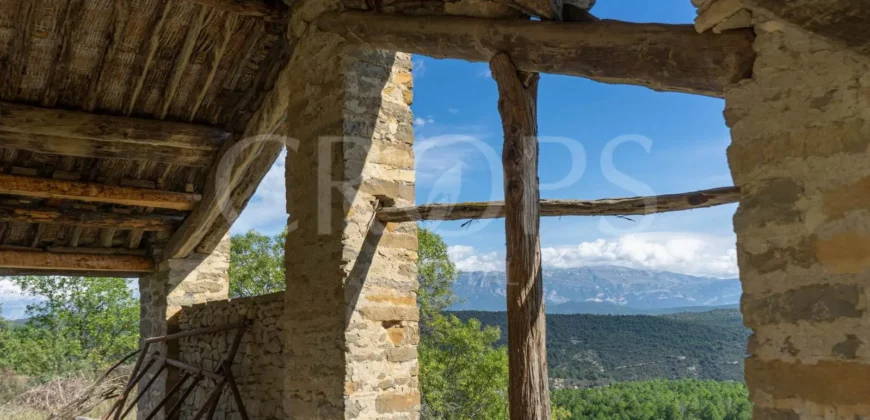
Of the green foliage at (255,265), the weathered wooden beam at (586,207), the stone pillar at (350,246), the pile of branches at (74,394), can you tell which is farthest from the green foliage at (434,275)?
the weathered wooden beam at (586,207)

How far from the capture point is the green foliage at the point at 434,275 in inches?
684

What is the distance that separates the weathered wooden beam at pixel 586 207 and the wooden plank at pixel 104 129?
292cm

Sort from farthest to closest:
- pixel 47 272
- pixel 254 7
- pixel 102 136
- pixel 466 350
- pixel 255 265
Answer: pixel 255 265 < pixel 466 350 < pixel 47 272 < pixel 102 136 < pixel 254 7

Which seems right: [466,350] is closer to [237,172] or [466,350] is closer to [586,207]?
[237,172]

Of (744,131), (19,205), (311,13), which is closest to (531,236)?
(744,131)

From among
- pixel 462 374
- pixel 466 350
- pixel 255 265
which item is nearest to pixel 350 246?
pixel 462 374

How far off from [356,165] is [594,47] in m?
1.87

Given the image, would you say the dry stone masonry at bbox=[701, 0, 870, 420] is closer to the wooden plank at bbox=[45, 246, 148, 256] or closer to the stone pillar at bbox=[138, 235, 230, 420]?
the stone pillar at bbox=[138, 235, 230, 420]

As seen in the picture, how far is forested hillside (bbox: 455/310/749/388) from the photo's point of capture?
65.4 feet

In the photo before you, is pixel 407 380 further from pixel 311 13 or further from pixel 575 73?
pixel 311 13

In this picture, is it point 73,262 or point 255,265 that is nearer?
point 73,262

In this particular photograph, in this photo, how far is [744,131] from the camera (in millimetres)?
2268

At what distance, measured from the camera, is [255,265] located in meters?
18.9

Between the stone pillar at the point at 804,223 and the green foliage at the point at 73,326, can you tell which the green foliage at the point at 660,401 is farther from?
the green foliage at the point at 73,326
